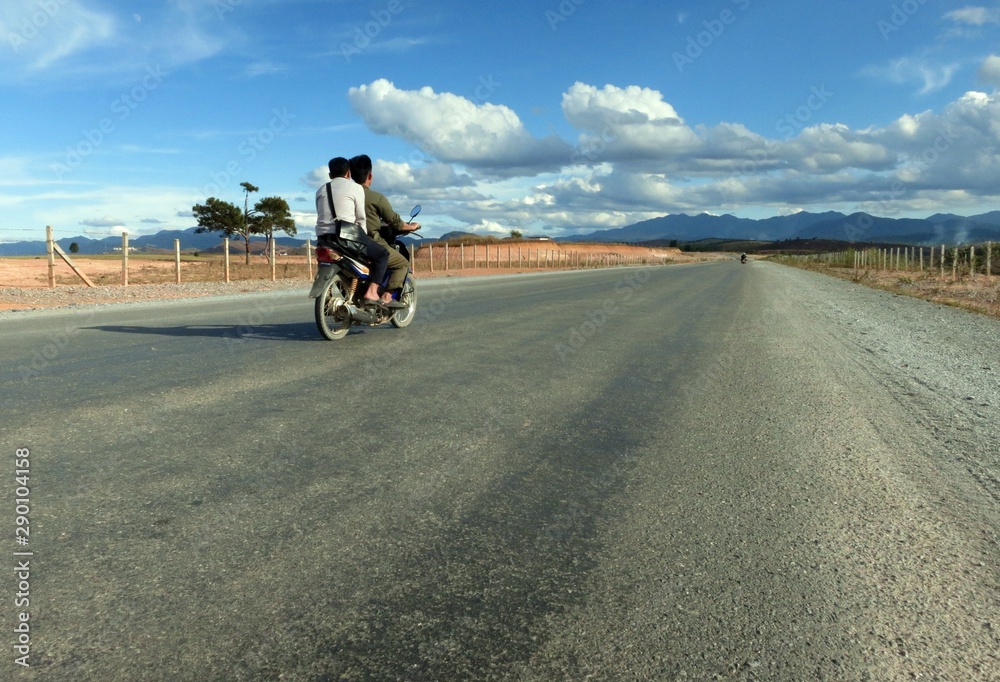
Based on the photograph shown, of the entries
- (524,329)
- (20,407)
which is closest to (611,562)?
(20,407)

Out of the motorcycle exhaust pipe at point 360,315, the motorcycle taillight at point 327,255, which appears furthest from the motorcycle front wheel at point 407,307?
the motorcycle taillight at point 327,255

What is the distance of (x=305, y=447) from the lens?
400cm

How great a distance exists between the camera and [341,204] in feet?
26.3

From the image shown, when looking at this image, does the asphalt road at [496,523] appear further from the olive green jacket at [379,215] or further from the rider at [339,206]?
the olive green jacket at [379,215]

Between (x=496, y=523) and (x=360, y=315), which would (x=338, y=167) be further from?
(x=496, y=523)

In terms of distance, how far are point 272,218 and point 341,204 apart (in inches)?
2600

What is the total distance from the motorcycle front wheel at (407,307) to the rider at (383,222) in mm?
478

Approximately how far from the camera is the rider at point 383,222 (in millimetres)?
8297

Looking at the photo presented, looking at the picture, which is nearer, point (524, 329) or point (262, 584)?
point (262, 584)

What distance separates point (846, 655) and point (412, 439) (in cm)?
269

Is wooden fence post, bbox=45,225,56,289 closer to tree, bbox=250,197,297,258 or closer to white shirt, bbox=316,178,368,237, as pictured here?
white shirt, bbox=316,178,368,237

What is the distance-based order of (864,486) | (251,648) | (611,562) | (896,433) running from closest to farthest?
1. (251,648)
2. (611,562)
3. (864,486)
4. (896,433)

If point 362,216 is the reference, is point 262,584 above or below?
below

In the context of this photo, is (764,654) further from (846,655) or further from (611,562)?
(611,562)
